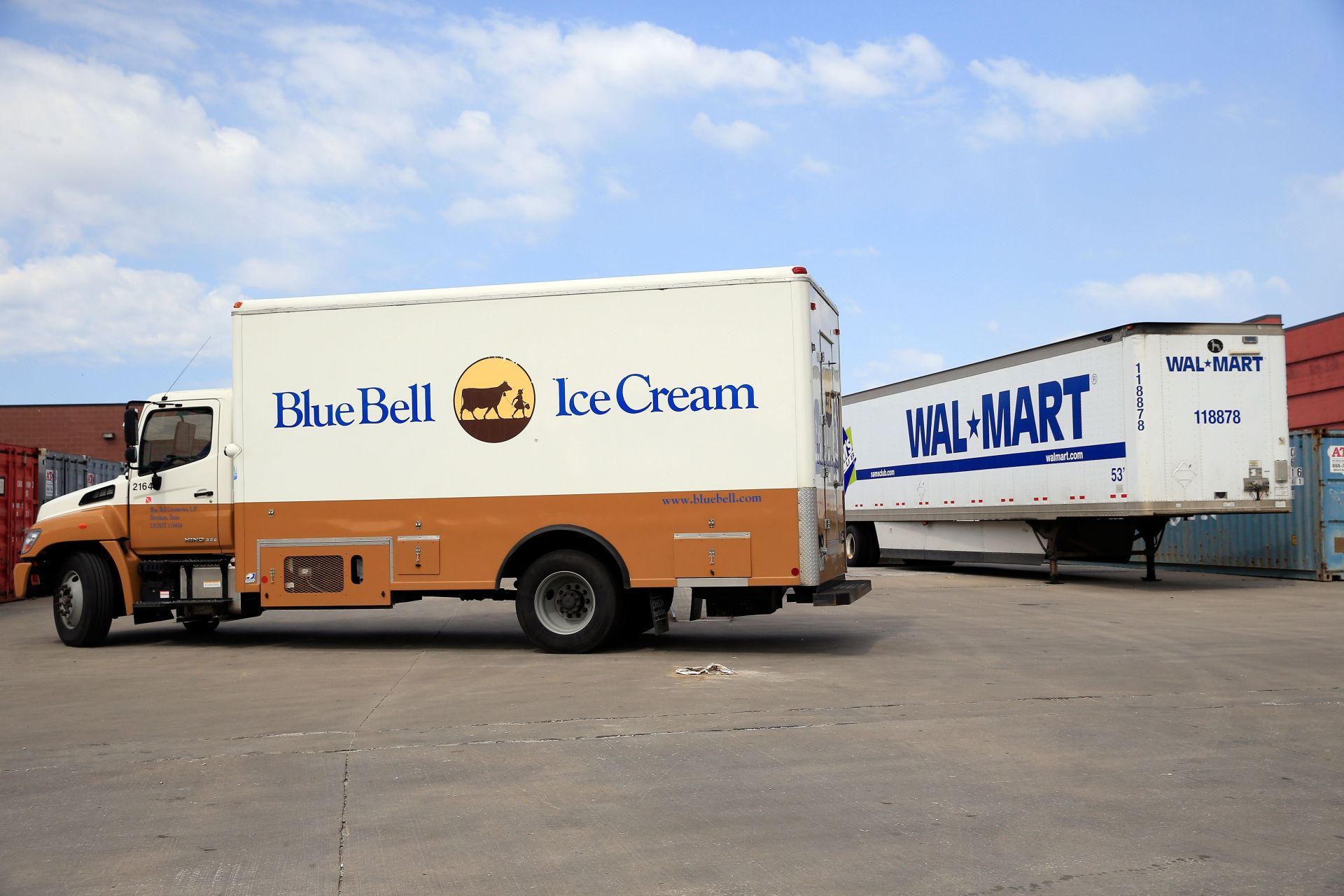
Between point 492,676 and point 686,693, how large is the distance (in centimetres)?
202

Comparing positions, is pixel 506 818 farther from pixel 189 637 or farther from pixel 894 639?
pixel 189 637

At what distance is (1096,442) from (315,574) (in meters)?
12.4

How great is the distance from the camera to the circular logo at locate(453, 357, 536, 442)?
11625 millimetres

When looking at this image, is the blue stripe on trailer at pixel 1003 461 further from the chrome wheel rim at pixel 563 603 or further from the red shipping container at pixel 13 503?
the red shipping container at pixel 13 503

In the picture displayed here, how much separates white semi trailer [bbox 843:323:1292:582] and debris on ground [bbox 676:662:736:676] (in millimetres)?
10039

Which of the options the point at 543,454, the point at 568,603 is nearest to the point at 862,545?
the point at 568,603

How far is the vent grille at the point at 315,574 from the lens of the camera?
11867mm

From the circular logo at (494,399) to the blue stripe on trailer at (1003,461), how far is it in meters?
10.6

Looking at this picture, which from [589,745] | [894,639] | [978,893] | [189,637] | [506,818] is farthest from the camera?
[189,637]

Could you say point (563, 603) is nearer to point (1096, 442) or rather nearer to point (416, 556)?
point (416, 556)

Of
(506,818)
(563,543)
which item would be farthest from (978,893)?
(563,543)

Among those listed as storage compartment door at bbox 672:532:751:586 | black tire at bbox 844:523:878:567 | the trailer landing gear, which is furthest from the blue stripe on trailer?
storage compartment door at bbox 672:532:751:586

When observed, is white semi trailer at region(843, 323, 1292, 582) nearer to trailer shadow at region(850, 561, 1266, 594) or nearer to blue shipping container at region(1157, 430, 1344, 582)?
trailer shadow at region(850, 561, 1266, 594)

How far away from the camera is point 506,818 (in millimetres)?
5773
